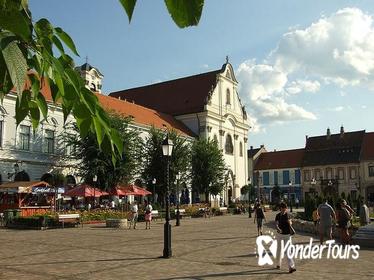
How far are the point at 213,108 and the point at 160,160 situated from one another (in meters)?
20.0

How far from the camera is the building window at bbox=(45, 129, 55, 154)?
42.4 m

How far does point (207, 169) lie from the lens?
2120 inches

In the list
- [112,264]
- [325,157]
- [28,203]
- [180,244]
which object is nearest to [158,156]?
[28,203]

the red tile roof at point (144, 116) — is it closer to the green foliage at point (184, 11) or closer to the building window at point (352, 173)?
the building window at point (352, 173)

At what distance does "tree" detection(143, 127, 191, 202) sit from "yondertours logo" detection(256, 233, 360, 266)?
31.0 metres

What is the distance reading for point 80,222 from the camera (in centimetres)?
3095

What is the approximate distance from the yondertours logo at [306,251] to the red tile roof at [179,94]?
48.6m

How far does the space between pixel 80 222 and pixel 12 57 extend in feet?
102

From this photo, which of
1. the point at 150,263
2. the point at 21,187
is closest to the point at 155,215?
the point at 21,187

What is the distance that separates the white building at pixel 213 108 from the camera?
65750 mm

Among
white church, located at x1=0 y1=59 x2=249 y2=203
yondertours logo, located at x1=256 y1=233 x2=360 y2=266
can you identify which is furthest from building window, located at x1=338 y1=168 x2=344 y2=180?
yondertours logo, located at x1=256 y1=233 x2=360 y2=266

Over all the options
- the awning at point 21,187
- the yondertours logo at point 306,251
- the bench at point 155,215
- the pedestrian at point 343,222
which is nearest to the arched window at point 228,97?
the bench at point 155,215

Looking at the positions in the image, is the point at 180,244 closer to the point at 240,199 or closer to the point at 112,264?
the point at 112,264

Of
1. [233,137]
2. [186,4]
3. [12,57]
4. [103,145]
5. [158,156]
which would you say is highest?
[233,137]
